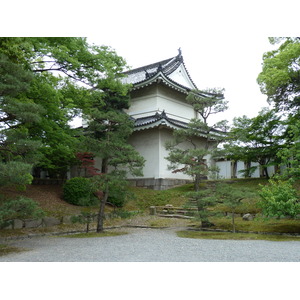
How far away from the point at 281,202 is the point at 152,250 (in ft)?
11.1

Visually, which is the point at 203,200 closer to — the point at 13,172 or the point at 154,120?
the point at 13,172

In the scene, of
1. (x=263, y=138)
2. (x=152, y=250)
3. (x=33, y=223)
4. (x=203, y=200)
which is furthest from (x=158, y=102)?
(x=152, y=250)

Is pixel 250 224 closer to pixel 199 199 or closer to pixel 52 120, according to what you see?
pixel 199 199

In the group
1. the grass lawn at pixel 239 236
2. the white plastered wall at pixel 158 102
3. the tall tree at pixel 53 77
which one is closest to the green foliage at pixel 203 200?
the grass lawn at pixel 239 236

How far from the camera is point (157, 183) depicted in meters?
15.7

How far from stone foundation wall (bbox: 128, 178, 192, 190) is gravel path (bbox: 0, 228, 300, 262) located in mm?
7872

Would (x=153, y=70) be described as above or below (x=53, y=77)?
above

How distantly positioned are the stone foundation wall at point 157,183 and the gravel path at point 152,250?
787 cm

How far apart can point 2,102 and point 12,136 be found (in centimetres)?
72

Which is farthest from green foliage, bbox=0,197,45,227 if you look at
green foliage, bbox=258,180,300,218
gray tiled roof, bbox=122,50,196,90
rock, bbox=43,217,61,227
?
gray tiled roof, bbox=122,50,196,90

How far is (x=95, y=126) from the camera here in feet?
29.8

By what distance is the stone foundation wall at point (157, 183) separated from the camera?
15648mm

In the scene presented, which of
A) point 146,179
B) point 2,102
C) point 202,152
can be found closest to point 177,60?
point 146,179

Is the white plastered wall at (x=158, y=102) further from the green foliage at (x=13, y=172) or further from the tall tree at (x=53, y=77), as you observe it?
the green foliage at (x=13, y=172)
